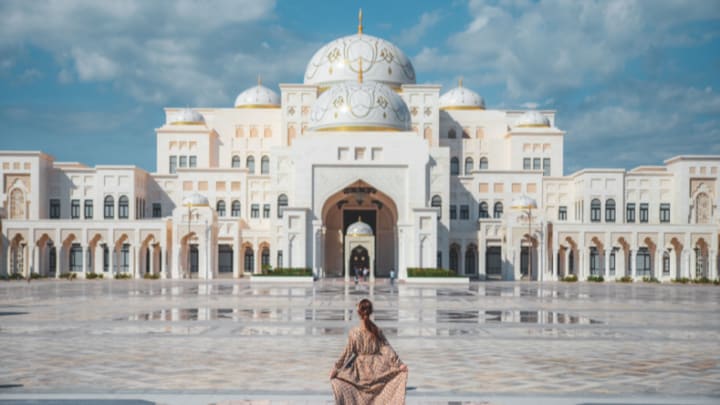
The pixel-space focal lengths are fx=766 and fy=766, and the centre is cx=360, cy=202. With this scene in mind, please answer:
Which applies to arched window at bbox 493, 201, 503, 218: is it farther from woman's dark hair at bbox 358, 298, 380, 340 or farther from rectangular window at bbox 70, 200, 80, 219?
woman's dark hair at bbox 358, 298, 380, 340

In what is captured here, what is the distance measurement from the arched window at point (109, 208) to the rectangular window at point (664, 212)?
4182 cm

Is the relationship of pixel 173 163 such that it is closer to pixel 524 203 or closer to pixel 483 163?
pixel 483 163

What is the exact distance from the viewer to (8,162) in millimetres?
57031

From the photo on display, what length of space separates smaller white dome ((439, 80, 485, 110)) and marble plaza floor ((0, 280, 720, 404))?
41.6m

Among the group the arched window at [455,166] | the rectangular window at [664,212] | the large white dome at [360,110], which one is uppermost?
the large white dome at [360,110]

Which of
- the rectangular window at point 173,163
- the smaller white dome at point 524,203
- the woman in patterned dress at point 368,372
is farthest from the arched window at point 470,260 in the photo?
the woman in patterned dress at point 368,372

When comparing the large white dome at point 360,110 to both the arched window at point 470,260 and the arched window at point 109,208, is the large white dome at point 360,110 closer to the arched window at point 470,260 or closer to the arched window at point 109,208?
the arched window at point 470,260

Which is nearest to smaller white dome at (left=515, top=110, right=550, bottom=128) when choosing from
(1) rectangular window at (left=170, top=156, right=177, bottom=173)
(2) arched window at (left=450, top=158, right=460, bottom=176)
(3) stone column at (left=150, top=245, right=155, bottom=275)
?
(2) arched window at (left=450, top=158, right=460, bottom=176)

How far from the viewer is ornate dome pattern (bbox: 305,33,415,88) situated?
6028 cm

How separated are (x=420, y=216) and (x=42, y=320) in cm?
2999

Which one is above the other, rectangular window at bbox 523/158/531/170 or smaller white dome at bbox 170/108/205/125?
smaller white dome at bbox 170/108/205/125

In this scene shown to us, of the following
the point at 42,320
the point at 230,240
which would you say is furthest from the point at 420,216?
the point at 42,320

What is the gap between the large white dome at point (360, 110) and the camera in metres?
51.1

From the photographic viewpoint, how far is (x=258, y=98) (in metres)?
65.2
